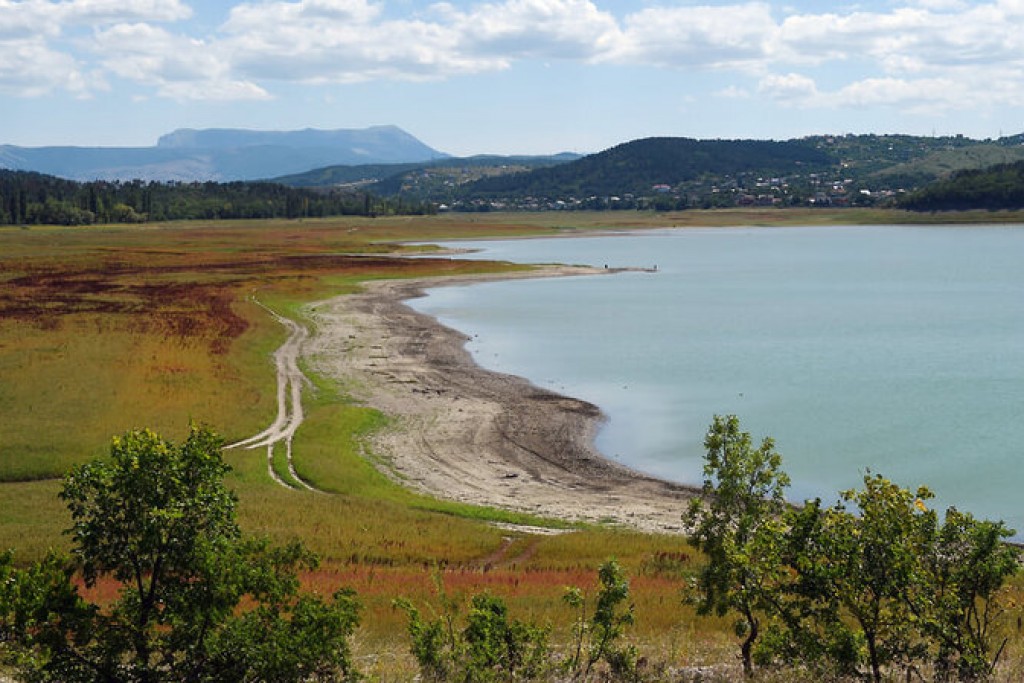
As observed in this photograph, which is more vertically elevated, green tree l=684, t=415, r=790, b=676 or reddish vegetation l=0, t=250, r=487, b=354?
green tree l=684, t=415, r=790, b=676

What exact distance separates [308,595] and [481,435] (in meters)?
27.9

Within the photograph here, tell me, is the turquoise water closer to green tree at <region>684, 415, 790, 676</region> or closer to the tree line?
green tree at <region>684, 415, 790, 676</region>

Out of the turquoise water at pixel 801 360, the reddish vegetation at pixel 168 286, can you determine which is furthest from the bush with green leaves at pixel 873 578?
the reddish vegetation at pixel 168 286

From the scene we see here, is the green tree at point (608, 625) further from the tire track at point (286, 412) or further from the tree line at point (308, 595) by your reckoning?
the tire track at point (286, 412)

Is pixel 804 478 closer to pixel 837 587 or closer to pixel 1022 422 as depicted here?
pixel 1022 422

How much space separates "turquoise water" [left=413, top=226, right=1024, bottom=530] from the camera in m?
34.4

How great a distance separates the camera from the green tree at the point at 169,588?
31.7 ft

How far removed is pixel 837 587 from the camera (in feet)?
35.5

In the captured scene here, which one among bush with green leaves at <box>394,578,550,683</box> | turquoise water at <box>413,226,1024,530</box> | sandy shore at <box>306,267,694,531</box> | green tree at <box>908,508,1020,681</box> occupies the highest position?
green tree at <box>908,508,1020,681</box>

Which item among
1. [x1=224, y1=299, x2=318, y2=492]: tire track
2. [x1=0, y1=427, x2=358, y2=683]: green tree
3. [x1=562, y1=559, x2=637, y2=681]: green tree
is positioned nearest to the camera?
[x1=0, y1=427, x2=358, y2=683]: green tree

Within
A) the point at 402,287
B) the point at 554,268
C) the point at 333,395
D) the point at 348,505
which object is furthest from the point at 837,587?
the point at 554,268

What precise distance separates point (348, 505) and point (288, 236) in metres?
147

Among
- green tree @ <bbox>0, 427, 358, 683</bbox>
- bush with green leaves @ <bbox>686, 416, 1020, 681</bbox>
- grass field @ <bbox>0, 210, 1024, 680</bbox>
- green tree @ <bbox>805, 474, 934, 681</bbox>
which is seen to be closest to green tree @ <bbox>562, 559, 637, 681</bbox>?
bush with green leaves @ <bbox>686, 416, 1020, 681</bbox>

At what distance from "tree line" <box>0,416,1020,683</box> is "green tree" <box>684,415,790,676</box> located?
0.18 ft
